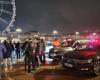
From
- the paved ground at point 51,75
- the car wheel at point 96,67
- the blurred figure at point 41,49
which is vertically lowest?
the paved ground at point 51,75

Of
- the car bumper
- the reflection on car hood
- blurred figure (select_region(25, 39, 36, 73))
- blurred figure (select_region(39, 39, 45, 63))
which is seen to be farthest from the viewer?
blurred figure (select_region(39, 39, 45, 63))

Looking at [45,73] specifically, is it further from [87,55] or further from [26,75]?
[87,55]

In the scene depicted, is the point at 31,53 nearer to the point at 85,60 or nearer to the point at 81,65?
the point at 81,65

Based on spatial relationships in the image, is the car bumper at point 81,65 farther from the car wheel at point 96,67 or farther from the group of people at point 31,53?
the group of people at point 31,53

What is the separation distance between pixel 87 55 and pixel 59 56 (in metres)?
6.96

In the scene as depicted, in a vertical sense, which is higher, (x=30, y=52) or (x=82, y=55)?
(x=30, y=52)

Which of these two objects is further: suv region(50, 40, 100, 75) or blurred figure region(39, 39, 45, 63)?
blurred figure region(39, 39, 45, 63)

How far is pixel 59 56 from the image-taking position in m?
20.5

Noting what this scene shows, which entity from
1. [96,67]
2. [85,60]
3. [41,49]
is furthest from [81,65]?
[41,49]

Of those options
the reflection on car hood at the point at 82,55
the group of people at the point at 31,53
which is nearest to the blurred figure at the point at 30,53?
the group of people at the point at 31,53

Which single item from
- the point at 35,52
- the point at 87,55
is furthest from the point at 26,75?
the point at 87,55

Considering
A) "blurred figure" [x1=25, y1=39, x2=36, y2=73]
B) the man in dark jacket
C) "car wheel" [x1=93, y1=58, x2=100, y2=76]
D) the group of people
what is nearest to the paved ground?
"car wheel" [x1=93, y1=58, x2=100, y2=76]

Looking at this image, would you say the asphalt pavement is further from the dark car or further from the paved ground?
the dark car

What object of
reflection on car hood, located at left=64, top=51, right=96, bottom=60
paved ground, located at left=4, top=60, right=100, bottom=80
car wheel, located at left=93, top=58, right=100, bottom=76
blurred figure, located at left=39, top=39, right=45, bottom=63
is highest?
blurred figure, located at left=39, top=39, right=45, bottom=63
